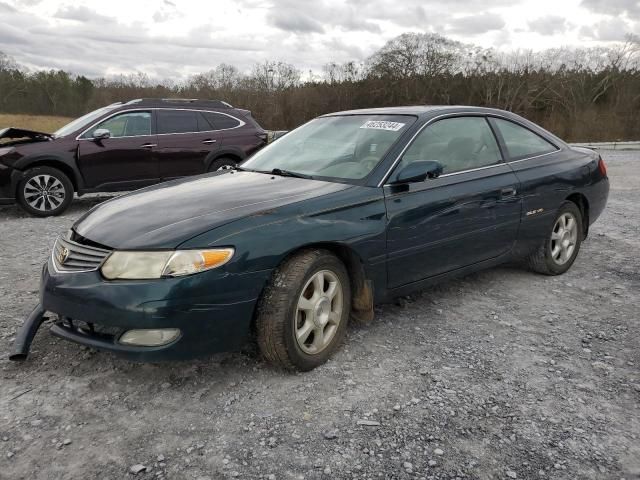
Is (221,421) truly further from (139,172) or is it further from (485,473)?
(139,172)

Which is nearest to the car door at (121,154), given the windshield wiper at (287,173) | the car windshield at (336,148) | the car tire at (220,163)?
the car tire at (220,163)

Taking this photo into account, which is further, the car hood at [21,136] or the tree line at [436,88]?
the tree line at [436,88]

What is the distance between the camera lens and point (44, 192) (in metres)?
7.50

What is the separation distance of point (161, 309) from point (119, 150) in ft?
19.8

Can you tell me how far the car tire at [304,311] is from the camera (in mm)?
2818

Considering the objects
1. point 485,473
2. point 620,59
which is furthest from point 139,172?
point 620,59

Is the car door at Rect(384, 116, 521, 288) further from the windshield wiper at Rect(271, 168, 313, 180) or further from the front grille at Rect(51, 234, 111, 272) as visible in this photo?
the front grille at Rect(51, 234, 111, 272)

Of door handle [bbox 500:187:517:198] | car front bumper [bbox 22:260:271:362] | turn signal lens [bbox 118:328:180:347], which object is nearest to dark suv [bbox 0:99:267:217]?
door handle [bbox 500:187:517:198]

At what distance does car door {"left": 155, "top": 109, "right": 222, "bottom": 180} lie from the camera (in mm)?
8320

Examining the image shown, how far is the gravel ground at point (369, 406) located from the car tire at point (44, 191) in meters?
3.88

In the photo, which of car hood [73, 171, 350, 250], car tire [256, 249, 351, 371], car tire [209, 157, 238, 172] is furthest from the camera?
car tire [209, 157, 238, 172]

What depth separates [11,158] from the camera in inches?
286

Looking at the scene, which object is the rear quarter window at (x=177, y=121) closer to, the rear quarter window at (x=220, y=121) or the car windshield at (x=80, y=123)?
the rear quarter window at (x=220, y=121)

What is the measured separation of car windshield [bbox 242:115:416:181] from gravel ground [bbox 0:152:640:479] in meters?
1.13
